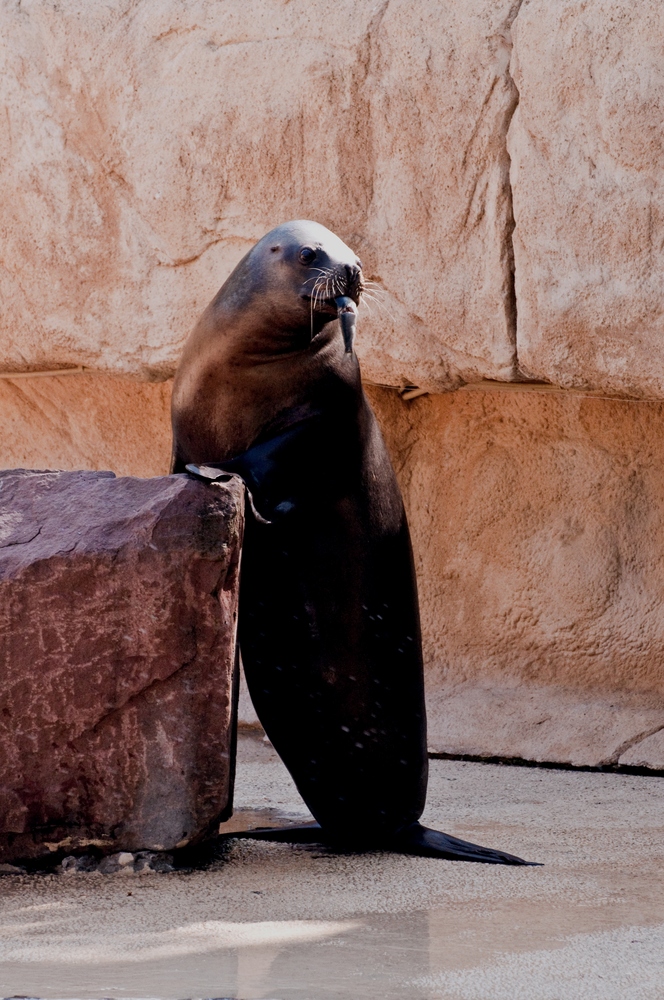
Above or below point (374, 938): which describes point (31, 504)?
above

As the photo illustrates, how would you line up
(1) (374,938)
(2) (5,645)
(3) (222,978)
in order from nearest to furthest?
(3) (222,978) < (1) (374,938) < (2) (5,645)

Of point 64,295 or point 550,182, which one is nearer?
point 550,182

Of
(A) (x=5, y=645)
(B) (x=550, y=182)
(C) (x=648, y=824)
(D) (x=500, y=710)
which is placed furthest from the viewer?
(D) (x=500, y=710)

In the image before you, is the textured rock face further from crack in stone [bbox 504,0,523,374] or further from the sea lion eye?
crack in stone [bbox 504,0,523,374]

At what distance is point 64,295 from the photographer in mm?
5879

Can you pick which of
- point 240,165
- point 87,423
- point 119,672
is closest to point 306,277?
point 119,672

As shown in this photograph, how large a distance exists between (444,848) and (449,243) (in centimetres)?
246

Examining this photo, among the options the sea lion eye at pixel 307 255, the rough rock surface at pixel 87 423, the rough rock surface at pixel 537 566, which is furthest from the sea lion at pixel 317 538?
the rough rock surface at pixel 87 423

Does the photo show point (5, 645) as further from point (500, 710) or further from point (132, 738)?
point (500, 710)

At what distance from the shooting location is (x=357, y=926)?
116 inches

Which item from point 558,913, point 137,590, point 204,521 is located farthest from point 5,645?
point 558,913

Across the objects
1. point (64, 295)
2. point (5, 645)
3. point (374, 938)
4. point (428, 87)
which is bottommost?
point (374, 938)

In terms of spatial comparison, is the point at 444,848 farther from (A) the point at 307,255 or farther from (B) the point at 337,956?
(A) the point at 307,255

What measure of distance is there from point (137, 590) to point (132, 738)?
372 millimetres
